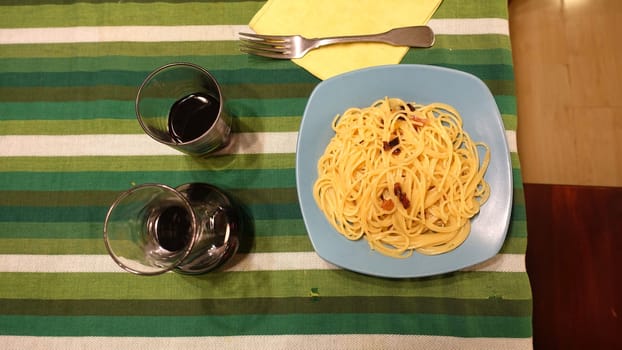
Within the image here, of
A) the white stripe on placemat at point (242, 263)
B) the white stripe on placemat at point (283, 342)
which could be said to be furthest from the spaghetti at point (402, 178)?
the white stripe on placemat at point (283, 342)

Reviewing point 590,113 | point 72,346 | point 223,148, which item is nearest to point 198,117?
point 223,148

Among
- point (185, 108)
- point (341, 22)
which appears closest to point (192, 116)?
point (185, 108)

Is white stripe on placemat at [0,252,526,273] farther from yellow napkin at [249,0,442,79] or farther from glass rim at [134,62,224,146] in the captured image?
yellow napkin at [249,0,442,79]

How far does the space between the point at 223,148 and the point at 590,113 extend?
3.91 feet

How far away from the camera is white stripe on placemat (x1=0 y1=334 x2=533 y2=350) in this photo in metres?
0.99

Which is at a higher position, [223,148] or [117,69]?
[117,69]

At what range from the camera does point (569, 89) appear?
1275 mm

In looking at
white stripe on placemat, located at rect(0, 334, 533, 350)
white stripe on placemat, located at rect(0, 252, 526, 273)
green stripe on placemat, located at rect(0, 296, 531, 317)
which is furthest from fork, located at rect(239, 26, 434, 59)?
white stripe on placemat, located at rect(0, 334, 533, 350)

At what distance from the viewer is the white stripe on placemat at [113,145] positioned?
3.55 feet

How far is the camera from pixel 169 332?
3.34 feet

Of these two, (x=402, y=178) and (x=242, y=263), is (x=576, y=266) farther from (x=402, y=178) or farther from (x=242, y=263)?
(x=242, y=263)

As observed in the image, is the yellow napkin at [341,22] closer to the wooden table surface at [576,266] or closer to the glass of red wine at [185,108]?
the glass of red wine at [185,108]

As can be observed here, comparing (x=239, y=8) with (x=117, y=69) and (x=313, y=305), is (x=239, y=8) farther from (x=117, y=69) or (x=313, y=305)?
(x=313, y=305)

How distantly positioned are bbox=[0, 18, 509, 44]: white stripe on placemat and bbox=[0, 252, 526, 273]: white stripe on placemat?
0.64 metres
